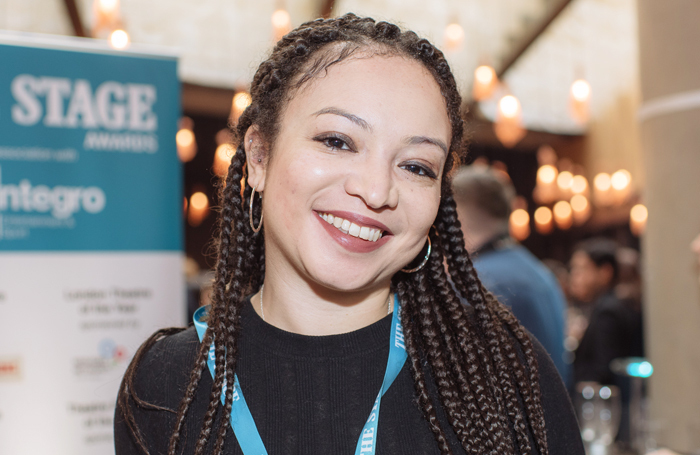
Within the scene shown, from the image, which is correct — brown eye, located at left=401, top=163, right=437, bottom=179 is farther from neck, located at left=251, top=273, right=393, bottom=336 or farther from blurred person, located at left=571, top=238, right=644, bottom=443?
blurred person, located at left=571, top=238, right=644, bottom=443

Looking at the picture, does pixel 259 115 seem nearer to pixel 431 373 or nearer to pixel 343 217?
pixel 343 217

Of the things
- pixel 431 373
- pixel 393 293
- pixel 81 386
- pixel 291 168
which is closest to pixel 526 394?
pixel 431 373

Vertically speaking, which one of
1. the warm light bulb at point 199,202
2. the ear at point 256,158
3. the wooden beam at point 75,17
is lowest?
the ear at point 256,158

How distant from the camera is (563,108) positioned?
11008 millimetres

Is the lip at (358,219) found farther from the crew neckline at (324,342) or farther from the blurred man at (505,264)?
the blurred man at (505,264)

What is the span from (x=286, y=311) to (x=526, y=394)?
1.69 feet

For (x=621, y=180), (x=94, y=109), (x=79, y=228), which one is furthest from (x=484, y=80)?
(x=79, y=228)

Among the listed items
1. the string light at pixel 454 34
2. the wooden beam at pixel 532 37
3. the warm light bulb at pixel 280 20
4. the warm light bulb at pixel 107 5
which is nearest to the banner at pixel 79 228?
the warm light bulb at pixel 107 5

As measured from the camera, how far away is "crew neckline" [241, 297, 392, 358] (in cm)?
128

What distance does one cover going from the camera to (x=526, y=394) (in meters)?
1.27

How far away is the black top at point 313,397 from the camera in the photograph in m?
1.22

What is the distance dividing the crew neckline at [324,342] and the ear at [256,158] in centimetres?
30

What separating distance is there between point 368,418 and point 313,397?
116 mm

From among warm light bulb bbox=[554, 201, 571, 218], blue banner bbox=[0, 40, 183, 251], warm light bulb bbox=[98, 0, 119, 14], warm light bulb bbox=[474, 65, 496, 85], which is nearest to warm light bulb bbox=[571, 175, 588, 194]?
warm light bulb bbox=[554, 201, 571, 218]
